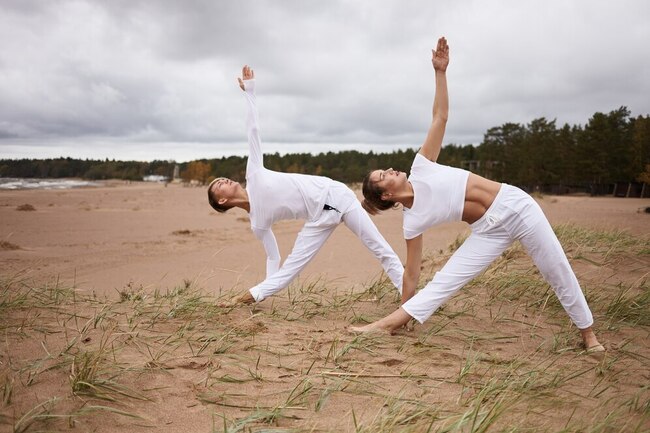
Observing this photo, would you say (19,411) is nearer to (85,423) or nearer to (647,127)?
(85,423)

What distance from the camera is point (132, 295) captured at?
4.64m

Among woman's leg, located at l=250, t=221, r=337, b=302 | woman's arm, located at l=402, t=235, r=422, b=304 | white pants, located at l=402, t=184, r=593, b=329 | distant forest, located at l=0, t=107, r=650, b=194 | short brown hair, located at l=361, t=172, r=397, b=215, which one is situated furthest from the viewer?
distant forest, located at l=0, t=107, r=650, b=194

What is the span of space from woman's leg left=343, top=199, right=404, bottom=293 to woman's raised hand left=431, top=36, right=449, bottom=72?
54.3 inches

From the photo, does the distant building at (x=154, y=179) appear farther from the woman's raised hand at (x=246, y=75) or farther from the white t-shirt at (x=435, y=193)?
the white t-shirt at (x=435, y=193)

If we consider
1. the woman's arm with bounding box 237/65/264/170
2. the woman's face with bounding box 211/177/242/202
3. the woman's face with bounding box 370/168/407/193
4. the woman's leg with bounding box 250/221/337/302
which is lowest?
the woman's leg with bounding box 250/221/337/302

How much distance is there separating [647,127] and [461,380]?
31.6 m

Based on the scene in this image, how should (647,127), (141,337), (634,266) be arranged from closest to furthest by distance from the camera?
(141,337)
(634,266)
(647,127)

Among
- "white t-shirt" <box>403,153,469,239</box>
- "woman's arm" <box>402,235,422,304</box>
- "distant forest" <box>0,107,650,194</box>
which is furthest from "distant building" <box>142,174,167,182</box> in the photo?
"white t-shirt" <box>403,153,469,239</box>

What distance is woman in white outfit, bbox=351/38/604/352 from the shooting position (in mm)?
3291

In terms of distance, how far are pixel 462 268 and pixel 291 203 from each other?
1.65 metres

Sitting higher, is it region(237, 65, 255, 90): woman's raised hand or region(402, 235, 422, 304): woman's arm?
region(237, 65, 255, 90): woman's raised hand

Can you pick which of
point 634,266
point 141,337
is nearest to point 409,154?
point 634,266

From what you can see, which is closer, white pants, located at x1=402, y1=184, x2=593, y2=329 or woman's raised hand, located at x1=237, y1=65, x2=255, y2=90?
white pants, located at x1=402, y1=184, x2=593, y2=329

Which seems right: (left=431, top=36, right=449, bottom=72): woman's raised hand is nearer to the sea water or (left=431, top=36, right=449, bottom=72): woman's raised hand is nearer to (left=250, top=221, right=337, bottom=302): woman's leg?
(left=250, top=221, right=337, bottom=302): woman's leg
